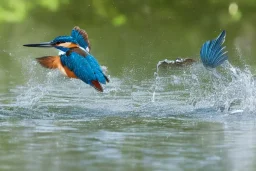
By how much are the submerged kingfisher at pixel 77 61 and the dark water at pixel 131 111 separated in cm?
32

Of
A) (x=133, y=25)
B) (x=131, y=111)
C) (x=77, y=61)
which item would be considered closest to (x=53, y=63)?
(x=77, y=61)

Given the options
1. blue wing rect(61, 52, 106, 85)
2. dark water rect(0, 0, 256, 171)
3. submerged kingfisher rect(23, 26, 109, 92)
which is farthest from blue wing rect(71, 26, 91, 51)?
dark water rect(0, 0, 256, 171)

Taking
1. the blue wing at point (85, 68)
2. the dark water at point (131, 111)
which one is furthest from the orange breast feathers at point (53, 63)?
the dark water at point (131, 111)

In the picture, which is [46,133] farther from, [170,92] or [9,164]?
[170,92]

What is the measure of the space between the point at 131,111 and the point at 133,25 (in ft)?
36.4

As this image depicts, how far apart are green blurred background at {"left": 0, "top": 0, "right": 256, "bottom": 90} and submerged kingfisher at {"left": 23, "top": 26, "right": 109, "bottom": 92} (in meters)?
5.43

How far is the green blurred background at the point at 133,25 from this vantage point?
14906 millimetres

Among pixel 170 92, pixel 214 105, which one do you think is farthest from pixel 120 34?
pixel 214 105

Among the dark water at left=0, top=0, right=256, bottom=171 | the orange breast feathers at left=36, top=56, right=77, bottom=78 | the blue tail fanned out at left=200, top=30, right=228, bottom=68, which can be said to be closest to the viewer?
the dark water at left=0, top=0, right=256, bottom=171

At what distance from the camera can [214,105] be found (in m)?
8.78

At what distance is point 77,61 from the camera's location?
7.98m

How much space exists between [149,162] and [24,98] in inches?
133

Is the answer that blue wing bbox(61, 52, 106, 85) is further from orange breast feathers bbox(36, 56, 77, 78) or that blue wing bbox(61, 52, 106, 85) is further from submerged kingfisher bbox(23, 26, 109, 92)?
orange breast feathers bbox(36, 56, 77, 78)

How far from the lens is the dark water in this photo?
6.17 meters
